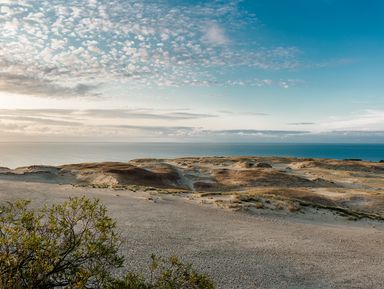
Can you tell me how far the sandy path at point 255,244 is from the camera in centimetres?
1745

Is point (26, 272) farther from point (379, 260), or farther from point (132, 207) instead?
point (132, 207)

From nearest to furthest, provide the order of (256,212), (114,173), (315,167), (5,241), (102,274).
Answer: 1. (5,241)
2. (102,274)
3. (256,212)
4. (114,173)
5. (315,167)

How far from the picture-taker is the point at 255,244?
22984mm

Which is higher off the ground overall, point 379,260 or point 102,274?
point 102,274

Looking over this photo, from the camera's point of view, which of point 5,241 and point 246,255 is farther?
point 246,255

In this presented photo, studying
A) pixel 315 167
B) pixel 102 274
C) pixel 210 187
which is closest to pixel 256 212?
pixel 102 274

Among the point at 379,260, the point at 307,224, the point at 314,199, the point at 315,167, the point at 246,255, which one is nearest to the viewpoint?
the point at 246,255

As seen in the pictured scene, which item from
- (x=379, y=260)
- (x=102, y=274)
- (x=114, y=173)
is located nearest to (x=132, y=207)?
(x=379, y=260)

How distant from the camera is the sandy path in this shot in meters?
17.5

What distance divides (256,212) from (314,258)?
14925 mm

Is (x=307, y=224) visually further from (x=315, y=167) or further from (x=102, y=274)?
(x=315, y=167)

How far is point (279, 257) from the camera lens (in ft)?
66.9

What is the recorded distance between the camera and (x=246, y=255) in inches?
797

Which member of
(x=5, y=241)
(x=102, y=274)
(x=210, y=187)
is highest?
(x=5, y=241)
